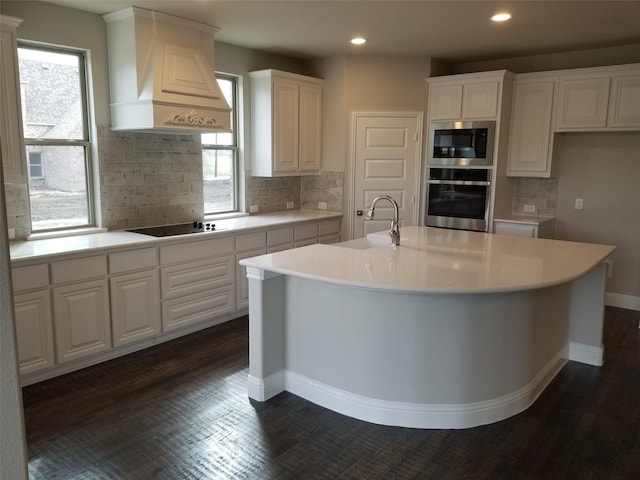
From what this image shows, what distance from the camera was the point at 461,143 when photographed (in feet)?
17.6

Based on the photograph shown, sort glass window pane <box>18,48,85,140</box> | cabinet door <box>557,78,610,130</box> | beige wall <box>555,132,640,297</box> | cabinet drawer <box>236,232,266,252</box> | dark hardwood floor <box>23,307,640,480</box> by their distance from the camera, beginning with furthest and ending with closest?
beige wall <box>555,132,640,297</box>, cabinet door <box>557,78,610,130</box>, cabinet drawer <box>236,232,266,252</box>, glass window pane <box>18,48,85,140</box>, dark hardwood floor <box>23,307,640,480</box>

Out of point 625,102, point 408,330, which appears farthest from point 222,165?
point 625,102

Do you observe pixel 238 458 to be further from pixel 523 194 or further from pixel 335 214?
pixel 523 194

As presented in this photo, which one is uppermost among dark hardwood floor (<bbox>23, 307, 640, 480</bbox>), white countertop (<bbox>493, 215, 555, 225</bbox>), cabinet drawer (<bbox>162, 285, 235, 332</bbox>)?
white countertop (<bbox>493, 215, 555, 225</bbox>)

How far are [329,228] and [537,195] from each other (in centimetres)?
234

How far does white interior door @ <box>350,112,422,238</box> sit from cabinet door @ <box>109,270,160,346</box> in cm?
258

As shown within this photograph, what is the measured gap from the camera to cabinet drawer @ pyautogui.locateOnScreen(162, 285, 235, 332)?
13.4 ft

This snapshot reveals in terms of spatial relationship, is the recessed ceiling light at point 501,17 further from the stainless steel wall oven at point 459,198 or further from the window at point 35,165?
the window at point 35,165

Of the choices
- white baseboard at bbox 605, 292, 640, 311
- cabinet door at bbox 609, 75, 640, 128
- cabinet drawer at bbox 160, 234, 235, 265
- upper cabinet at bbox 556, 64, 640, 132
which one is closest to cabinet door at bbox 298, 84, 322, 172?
cabinet drawer at bbox 160, 234, 235, 265

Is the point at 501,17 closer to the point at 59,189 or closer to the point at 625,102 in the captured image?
the point at 625,102

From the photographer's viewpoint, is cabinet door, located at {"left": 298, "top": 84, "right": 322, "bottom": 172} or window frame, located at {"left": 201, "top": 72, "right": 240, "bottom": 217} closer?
→ window frame, located at {"left": 201, "top": 72, "right": 240, "bottom": 217}

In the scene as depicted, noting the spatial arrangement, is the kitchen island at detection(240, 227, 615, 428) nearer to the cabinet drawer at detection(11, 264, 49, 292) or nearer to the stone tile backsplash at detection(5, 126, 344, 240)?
the cabinet drawer at detection(11, 264, 49, 292)

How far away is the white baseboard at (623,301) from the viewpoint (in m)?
5.12

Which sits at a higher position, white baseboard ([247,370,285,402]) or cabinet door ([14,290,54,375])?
cabinet door ([14,290,54,375])
